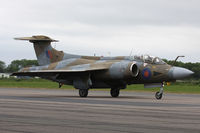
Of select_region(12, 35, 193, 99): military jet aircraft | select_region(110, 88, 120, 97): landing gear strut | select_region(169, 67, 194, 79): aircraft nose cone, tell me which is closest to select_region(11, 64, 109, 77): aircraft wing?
select_region(12, 35, 193, 99): military jet aircraft

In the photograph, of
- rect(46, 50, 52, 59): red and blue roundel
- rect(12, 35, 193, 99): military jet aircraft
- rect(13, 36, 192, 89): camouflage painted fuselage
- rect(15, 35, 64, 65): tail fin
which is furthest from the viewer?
rect(46, 50, 52, 59): red and blue roundel

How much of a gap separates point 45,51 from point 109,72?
7132mm

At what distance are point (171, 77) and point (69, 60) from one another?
27.2ft

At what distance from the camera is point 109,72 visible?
1160 inches

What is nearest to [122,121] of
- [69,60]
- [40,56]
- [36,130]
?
[36,130]

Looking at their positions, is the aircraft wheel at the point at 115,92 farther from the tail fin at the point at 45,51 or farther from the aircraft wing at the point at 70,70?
the tail fin at the point at 45,51

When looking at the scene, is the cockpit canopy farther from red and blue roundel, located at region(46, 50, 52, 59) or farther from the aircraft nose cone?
red and blue roundel, located at region(46, 50, 52, 59)

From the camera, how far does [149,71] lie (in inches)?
1122

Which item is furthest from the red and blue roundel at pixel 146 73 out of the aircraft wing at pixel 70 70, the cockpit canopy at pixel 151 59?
the aircraft wing at pixel 70 70

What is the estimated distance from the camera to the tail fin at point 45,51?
34281 millimetres

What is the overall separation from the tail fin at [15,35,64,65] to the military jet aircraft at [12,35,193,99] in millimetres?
105

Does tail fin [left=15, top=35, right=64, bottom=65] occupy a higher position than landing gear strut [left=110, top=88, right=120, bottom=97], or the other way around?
tail fin [left=15, top=35, right=64, bottom=65]

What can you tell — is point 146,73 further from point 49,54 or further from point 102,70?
point 49,54

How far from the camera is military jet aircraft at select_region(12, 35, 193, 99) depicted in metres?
28.3
